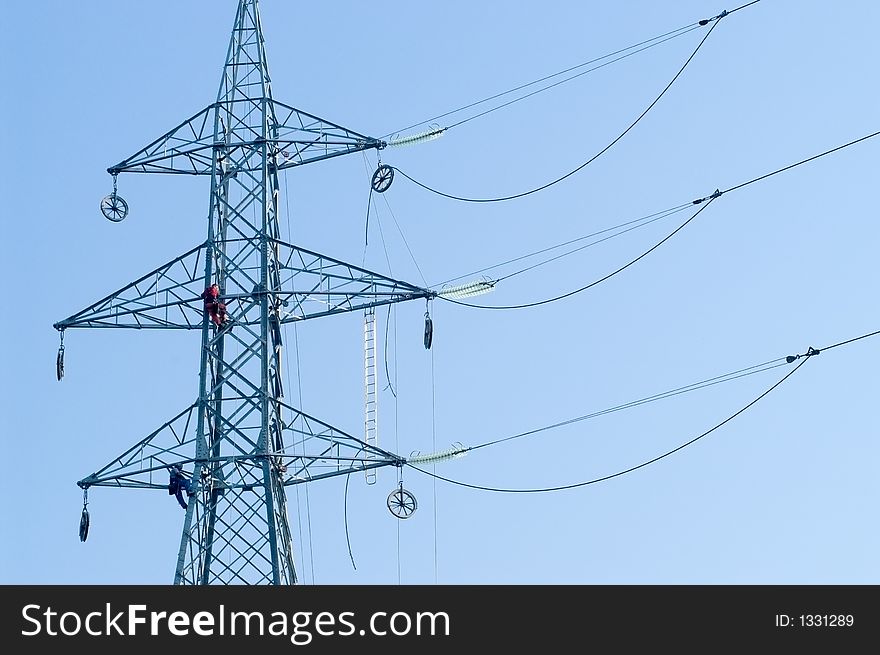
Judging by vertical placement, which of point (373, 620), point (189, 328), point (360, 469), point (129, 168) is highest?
point (129, 168)

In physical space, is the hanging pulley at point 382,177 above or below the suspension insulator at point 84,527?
above

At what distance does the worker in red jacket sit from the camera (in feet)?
200

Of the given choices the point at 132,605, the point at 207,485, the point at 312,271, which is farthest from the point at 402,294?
the point at 132,605

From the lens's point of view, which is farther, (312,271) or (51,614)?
(312,271)

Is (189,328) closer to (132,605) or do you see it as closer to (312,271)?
(312,271)

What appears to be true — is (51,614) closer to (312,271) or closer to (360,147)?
(312,271)

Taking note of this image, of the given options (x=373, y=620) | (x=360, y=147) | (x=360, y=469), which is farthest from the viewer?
(x=360, y=147)

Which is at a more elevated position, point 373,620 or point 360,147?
point 360,147

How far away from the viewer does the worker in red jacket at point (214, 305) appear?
200 feet

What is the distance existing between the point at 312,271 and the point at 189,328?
11.1 feet

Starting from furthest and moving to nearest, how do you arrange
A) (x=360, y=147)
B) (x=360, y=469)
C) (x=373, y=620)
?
(x=360, y=147) < (x=360, y=469) < (x=373, y=620)

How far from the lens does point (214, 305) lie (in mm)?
61062

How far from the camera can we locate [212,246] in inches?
2442

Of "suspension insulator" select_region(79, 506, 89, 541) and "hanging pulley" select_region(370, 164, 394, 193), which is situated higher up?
"hanging pulley" select_region(370, 164, 394, 193)
